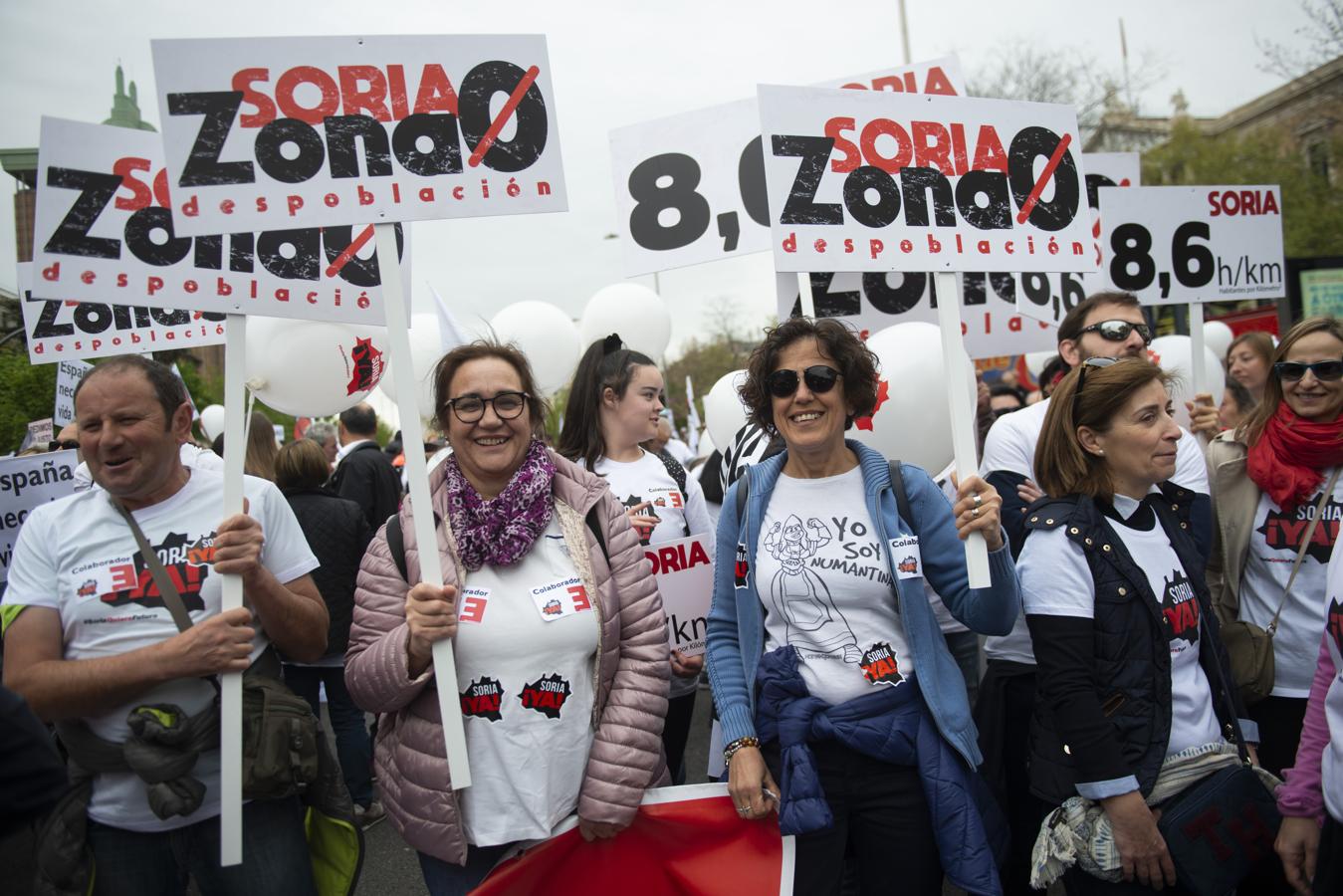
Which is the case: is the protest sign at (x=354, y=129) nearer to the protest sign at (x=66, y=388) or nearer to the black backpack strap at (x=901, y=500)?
the black backpack strap at (x=901, y=500)

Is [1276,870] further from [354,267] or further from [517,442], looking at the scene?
[354,267]

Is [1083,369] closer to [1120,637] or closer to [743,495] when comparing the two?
[1120,637]

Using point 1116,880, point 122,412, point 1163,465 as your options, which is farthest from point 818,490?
point 122,412

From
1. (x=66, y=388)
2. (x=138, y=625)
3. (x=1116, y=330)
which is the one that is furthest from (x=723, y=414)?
(x=138, y=625)

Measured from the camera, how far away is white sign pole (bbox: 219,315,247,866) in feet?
7.81

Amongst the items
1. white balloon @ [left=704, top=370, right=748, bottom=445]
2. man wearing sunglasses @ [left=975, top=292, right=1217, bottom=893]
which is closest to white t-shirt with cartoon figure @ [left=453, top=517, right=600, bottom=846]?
man wearing sunglasses @ [left=975, top=292, right=1217, bottom=893]

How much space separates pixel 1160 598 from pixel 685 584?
167 cm

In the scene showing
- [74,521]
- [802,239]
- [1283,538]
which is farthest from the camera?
[1283,538]

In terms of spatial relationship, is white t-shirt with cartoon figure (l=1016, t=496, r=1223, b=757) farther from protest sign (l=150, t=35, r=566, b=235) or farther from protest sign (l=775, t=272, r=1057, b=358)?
protest sign (l=775, t=272, r=1057, b=358)

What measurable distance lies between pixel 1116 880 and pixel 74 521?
2.97 metres

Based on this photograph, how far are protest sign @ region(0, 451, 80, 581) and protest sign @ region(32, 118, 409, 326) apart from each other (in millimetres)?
2493

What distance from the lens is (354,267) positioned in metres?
2.82

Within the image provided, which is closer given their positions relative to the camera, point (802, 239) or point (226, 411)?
point (226, 411)

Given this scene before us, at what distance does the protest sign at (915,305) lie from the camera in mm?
4629
